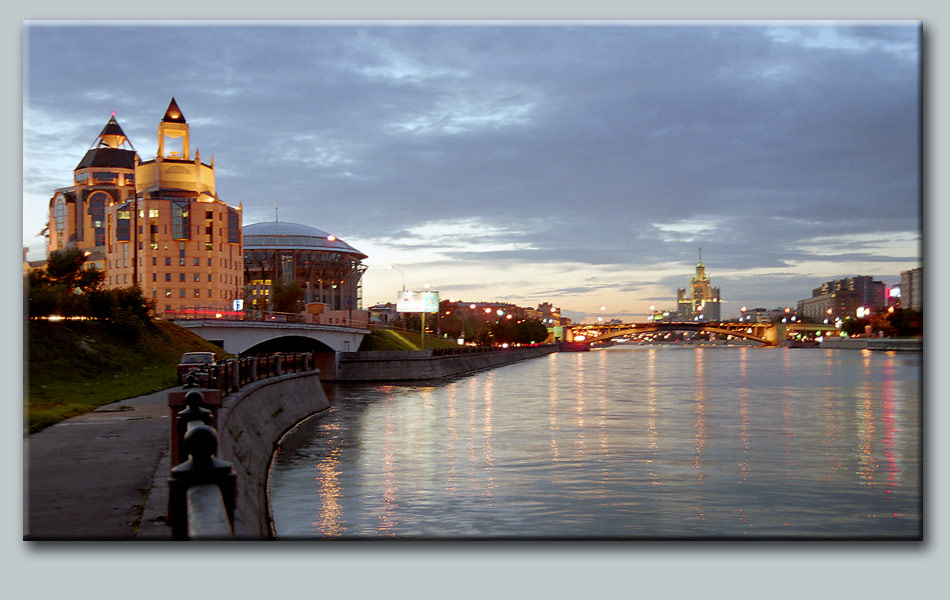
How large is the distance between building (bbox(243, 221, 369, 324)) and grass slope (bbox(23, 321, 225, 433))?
Result: 121 metres

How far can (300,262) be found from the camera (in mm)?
175500

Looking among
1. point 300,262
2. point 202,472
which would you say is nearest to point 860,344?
point 300,262

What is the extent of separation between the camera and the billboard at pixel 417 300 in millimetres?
110400

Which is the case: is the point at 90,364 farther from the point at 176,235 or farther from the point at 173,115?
the point at 173,115

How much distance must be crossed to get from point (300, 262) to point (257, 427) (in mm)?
151269

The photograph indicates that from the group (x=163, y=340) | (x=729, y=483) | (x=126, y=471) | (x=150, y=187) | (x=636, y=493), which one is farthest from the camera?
(x=150, y=187)

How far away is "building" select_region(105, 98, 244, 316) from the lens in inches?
4481

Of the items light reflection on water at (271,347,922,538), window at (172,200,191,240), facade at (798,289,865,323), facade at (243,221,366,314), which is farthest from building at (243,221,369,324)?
light reflection on water at (271,347,922,538)

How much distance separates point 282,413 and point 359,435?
362 centimetres

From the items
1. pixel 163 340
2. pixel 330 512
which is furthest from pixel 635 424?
pixel 163 340

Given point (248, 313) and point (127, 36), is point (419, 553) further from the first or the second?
point (248, 313)

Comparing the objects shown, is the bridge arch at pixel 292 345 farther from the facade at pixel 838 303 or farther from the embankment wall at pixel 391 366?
the facade at pixel 838 303

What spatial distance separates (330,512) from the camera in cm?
1883

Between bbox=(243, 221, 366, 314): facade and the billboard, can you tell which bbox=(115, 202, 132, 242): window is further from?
bbox=(243, 221, 366, 314): facade
